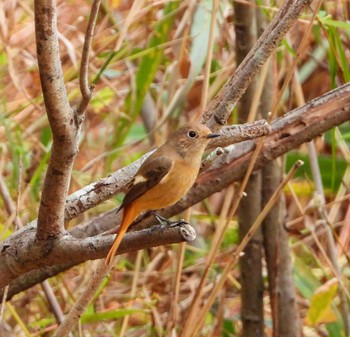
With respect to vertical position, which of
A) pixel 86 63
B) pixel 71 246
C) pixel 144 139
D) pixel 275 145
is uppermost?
pixel 144 139

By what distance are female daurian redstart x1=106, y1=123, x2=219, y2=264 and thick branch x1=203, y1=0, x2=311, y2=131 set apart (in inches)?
1.6

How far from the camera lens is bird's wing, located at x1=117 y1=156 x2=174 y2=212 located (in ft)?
4.96

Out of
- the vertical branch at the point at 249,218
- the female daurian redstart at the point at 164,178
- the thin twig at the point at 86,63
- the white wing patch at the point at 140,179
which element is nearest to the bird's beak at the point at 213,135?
the female daurian redstart at the point at 164,178

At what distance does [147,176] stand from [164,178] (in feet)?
0.12

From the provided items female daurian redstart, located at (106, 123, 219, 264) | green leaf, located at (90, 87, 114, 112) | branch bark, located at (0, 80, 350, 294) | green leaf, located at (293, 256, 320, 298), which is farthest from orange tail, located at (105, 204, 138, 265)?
green leaf, located at (90, 87, 114, 112)

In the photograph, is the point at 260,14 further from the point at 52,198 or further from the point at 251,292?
the point at 52,198

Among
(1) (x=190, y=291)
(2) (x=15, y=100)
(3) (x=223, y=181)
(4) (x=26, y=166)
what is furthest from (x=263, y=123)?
(2) (x=15, y=100)

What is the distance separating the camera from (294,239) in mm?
3359

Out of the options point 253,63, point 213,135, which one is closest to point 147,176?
point 213,135

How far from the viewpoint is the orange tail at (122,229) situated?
51.4 inches

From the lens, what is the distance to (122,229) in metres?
1.39

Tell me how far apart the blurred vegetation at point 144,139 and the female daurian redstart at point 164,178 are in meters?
0.83

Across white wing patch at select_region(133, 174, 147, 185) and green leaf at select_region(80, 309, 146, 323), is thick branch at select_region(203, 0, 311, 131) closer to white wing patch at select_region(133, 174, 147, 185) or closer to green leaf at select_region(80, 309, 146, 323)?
white wing patch at select_region(133, 174, 147, 185)

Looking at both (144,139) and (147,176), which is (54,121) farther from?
(144,139)
